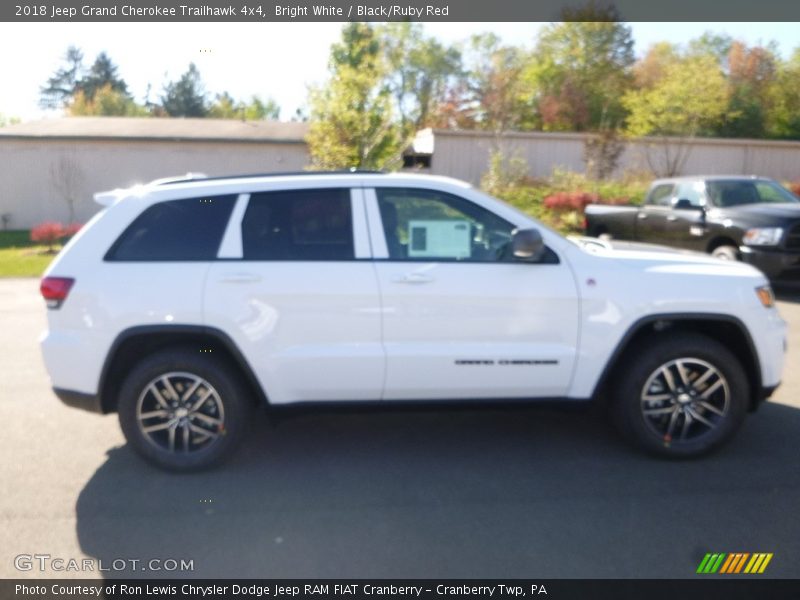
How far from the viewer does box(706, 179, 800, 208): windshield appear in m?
12.0

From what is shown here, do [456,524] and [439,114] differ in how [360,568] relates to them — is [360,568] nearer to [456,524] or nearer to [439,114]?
[456,524]

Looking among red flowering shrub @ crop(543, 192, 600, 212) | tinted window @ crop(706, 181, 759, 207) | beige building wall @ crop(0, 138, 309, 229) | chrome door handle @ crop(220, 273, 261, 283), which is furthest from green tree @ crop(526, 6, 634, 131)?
chrome door handle @ crop(220, 273, 261, 283)

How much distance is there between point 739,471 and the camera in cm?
486

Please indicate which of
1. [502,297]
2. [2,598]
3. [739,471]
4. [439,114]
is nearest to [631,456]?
[739,471]

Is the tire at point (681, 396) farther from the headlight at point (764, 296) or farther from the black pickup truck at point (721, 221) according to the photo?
the black pickup truck at point (721, 221)

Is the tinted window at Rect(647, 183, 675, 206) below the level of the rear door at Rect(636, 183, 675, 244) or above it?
above

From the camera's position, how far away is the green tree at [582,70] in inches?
1623

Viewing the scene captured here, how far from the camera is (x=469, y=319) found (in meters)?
4.82

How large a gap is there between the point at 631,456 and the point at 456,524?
5.26 ft

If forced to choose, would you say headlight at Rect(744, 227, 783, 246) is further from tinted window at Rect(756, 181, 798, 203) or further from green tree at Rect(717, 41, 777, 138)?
green tree at Rect(717, 41, 777, 138)

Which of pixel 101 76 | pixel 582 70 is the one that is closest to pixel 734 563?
pixel 582 70

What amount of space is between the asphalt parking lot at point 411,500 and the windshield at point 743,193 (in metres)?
6.76

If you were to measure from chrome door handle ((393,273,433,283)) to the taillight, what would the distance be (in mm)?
2070

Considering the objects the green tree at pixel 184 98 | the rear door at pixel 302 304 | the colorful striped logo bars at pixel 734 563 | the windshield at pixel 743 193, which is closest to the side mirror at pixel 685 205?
the windshield at pixel 743 193
